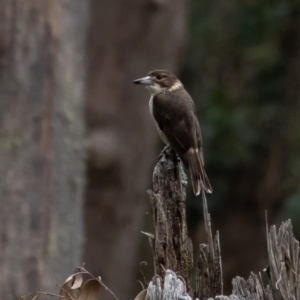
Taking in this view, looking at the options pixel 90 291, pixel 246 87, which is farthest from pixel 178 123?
pixel 246 87

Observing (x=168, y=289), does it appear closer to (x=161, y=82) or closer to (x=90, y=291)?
(x=90, y=291)

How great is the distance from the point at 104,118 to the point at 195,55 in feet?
9.06

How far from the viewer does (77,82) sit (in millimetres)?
6012

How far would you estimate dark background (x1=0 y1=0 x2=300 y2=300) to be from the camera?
5.52 metres

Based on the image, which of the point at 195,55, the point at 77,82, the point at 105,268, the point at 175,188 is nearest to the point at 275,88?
the point at 195,55

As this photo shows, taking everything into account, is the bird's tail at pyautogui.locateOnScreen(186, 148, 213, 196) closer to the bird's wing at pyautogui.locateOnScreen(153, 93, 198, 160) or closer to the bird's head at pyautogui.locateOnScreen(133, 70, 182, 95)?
the bird's wing at pyautogui.locateOnScreen(153, 93, 198, 160)

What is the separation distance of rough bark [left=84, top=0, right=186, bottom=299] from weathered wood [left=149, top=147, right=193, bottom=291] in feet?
15.3

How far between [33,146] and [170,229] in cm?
196

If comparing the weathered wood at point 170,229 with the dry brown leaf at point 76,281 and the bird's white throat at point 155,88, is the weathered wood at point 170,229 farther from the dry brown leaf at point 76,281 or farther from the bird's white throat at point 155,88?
the bird's white throat at point 155,88

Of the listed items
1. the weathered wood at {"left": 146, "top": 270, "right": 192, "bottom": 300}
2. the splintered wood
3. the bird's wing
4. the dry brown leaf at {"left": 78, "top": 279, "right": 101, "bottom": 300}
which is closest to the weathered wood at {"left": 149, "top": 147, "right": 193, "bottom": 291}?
the splintered wood

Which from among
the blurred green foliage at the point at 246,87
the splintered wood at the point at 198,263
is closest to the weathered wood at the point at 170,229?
the splintered wood at the point at 198,263

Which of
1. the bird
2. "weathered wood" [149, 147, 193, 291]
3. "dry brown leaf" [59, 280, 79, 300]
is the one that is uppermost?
the bird

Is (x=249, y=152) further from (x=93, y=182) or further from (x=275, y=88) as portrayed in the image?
(x=93, y=182)

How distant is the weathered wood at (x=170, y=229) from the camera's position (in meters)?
3.69
